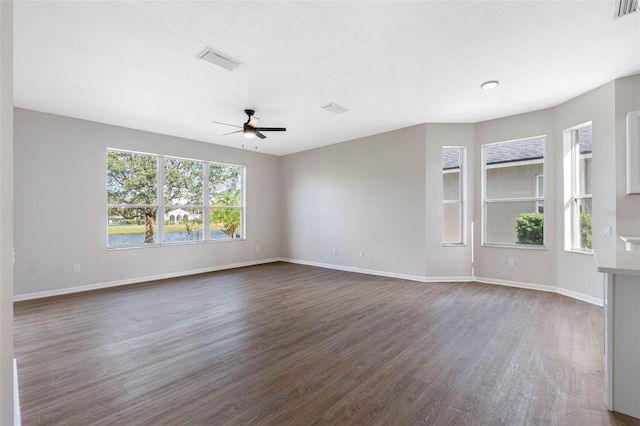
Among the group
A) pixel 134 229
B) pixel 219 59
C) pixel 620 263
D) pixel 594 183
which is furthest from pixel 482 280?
pixel 134 229

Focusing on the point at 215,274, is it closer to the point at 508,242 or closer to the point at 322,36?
the point at 322,36

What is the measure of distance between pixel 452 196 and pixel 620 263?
3746 millimetres

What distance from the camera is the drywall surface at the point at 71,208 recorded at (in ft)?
14.5

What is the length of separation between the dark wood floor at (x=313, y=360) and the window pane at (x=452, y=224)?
1.30 m

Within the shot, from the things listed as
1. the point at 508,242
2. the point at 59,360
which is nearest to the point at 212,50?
A: the point at 59,360

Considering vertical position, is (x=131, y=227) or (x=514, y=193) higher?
(x=514, y=193)

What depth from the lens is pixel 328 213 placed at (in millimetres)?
7012

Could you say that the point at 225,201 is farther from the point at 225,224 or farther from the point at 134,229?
the point at 134,229

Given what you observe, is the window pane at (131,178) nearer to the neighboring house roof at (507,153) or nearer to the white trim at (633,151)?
the neighboring house roof at (507,153)

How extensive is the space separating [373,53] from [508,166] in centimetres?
361

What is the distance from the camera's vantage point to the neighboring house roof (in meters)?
4.89

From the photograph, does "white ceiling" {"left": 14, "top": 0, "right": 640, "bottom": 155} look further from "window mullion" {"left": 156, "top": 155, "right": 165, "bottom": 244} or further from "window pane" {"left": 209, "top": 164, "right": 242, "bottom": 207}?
"window pane" {"left": 209, "top": 164, "right": 242, "bottom": 207}

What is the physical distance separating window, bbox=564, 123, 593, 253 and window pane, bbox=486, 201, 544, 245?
409 mm

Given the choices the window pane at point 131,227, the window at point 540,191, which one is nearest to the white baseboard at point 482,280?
the window at point 540,191
